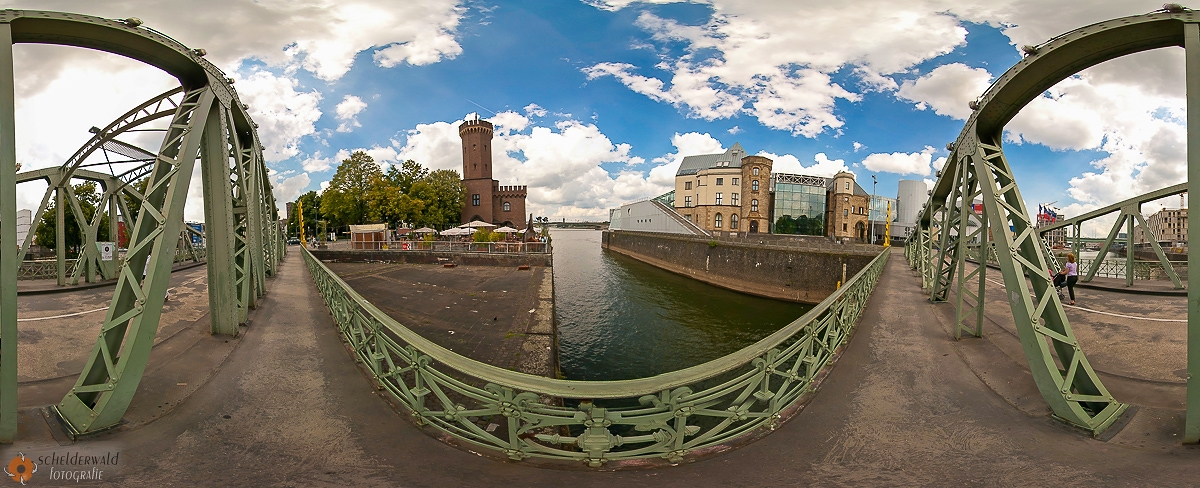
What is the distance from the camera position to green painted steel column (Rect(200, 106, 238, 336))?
6.65 meters

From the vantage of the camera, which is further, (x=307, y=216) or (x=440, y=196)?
(x=307, y=216)

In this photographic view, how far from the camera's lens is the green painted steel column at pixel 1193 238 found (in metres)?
3.57

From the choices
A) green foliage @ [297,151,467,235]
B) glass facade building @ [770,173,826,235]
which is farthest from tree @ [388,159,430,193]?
glass facade building @ [770,173,826,235]

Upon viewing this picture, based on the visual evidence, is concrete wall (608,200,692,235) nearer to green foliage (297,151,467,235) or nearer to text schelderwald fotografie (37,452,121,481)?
green foliage (297,151,467,235)

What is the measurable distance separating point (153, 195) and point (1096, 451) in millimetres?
9477

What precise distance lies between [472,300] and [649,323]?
790 cm

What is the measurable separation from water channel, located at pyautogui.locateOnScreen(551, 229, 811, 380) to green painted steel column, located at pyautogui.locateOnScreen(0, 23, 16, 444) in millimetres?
9512

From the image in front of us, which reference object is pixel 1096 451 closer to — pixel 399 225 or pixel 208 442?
pixel 208 442

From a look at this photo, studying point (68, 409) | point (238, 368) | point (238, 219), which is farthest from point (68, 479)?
point (238, 219)

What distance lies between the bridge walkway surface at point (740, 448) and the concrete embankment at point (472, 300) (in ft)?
12.6

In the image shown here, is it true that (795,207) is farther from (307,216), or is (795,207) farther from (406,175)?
(307,216)

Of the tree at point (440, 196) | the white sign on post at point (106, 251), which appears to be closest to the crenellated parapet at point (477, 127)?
the tree at point (440, 196)

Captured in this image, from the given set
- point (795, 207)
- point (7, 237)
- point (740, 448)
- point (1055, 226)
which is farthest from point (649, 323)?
point (795, 207)

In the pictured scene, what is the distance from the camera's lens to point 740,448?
12.2 ft
